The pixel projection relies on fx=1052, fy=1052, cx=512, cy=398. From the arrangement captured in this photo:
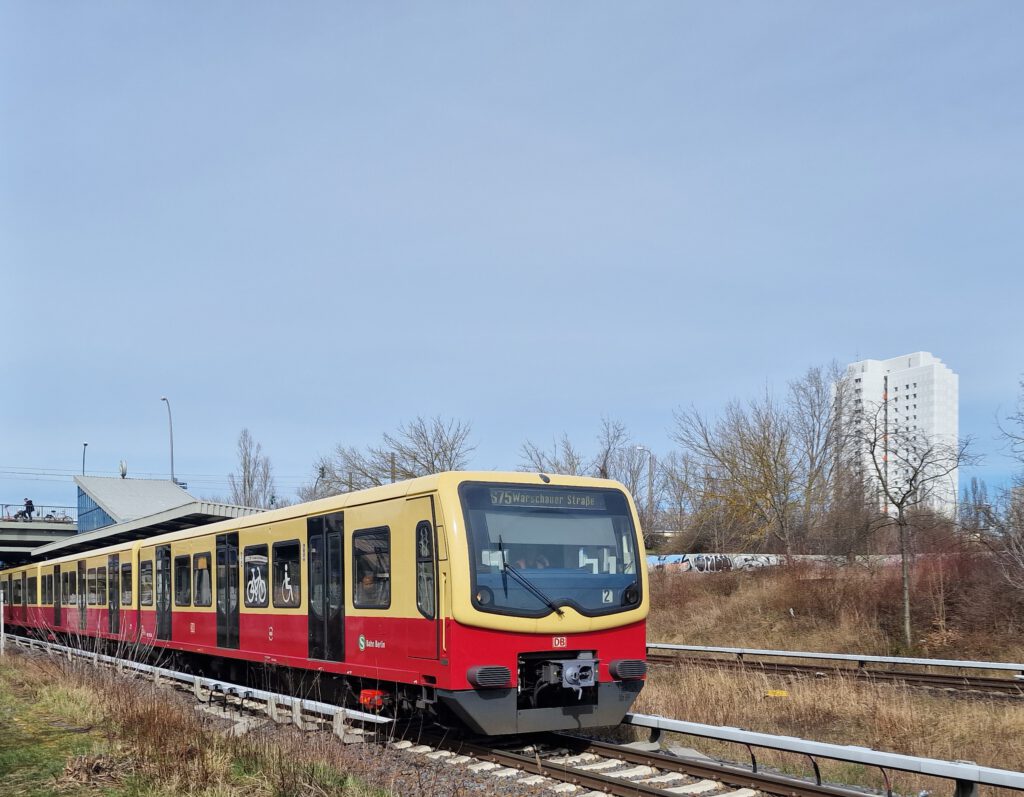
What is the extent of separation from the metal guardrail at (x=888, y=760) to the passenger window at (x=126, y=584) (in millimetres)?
16564

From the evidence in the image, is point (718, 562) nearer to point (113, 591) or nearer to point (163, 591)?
point (113, 591)

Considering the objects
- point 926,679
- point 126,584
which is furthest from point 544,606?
point 126,584

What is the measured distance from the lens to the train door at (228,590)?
1664 cm

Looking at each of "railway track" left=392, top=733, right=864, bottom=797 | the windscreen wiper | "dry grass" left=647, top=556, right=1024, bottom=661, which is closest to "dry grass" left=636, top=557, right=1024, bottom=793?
"dry grass" left=647, top=556, right=1024, bottom=661

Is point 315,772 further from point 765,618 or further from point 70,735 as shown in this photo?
point 765,618

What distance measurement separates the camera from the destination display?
35.9ft

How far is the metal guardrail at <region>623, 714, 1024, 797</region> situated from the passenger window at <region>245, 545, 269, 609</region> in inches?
281

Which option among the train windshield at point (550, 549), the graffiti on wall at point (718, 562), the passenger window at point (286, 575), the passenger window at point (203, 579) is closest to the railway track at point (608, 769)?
the train windshield at point (550, 549)

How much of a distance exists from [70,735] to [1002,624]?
18.4m

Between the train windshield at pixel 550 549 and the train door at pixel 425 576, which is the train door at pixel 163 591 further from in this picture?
the train windshield at pixel 550 549

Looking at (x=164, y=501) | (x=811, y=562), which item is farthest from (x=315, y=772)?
(x=164, y=501)

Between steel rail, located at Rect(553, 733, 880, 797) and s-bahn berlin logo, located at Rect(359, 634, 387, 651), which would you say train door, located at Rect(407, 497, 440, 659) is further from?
steel rail, located at Rect(553, 733, 880, 797)

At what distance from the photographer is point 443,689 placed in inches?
409

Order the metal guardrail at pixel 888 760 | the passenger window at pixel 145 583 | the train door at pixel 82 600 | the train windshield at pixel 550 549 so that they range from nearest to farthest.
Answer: the metal guardrail at pixel 888 760, the train windshield at pixel 550 549, the passenger window at pixel 145 583, the train door at pixel 82 600
